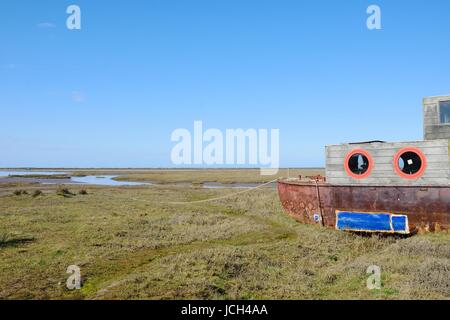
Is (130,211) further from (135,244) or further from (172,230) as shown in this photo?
(135,244)

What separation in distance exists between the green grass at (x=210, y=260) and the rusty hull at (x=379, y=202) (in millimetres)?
568

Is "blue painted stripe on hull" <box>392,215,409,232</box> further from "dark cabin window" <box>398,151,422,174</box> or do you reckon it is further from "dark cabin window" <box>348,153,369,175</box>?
"dark cabin window" <box>348,153,369,175</box>

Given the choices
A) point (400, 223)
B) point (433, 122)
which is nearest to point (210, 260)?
point (400, 223)

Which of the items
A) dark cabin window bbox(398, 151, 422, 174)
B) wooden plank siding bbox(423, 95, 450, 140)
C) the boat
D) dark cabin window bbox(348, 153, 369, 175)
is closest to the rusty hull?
the boat

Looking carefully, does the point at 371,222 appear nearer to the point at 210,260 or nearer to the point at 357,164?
the point at 357,164

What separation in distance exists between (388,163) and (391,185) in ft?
3.00

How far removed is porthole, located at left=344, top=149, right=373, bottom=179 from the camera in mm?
14398

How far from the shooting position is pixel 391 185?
13.6 m

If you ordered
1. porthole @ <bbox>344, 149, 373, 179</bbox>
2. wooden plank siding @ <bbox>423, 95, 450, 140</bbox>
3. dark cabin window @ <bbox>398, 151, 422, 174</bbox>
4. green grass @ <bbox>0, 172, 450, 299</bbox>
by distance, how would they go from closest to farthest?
green grass @ <bbox>0, 172, 450, 299</bbox>, dark cabin window @ <bbox>398, 151, 422, 174</bbox>, wooden plank siding @ <bbox>423, 95, 450, 140</bbox>, porthole @ <bbox>344, 149, 373, 179</bbox>

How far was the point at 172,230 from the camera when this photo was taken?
1714 centimetres

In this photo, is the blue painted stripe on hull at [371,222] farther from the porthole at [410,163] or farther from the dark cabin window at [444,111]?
the dark cabin window at [444,111]

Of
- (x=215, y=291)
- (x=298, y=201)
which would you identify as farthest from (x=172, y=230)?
(x=215, y=291)

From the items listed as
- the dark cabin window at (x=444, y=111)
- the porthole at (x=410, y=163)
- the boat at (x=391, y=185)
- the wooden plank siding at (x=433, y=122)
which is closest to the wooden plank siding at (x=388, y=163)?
the boat at (x=391, y=185)
